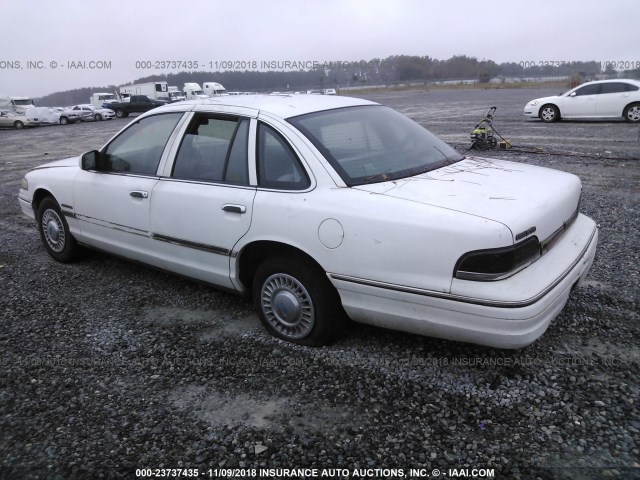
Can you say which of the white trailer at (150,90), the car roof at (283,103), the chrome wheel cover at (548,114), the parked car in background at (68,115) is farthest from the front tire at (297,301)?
the white trailer at (150,90)

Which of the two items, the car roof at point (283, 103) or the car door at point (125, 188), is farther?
the car door at point (125, 188)

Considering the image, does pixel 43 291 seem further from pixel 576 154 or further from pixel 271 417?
pixel 576 154

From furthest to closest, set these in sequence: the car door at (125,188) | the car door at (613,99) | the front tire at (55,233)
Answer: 1. the car door at (613,99)
2. the front tire at (55,233)
3. the car door at (125,188)

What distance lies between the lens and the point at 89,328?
3820mm

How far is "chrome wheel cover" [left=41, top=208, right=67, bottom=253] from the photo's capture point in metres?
5.10

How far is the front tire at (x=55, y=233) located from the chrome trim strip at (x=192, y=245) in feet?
5.13

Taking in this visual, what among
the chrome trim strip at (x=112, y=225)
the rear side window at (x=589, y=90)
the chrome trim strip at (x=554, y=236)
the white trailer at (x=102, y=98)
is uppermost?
the white trailer at (x=102, y=98)

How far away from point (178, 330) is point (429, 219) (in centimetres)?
204

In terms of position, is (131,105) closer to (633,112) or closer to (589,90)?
(589,90)

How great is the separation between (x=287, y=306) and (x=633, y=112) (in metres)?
15.9

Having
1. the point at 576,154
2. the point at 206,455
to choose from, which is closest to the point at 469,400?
the point at 206,455

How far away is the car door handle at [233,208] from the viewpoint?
335cm

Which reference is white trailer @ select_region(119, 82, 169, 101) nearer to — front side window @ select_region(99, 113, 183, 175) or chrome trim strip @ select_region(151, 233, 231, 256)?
front side window @ select_region(99, 113, 183, 175)

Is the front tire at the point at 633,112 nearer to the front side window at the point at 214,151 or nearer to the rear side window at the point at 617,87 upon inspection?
the rear side window at the point at 617,87
